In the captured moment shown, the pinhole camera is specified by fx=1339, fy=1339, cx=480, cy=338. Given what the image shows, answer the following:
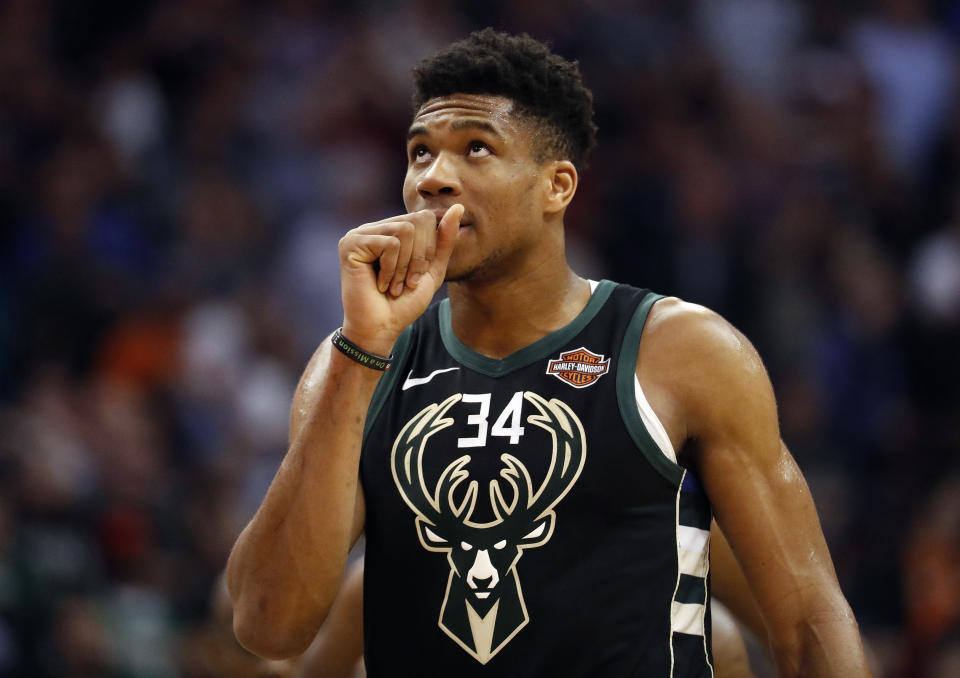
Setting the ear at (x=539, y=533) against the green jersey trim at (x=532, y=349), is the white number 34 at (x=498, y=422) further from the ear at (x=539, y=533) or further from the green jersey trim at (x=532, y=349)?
the ear at (x=539, y=533)

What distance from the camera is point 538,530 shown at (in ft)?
10.5

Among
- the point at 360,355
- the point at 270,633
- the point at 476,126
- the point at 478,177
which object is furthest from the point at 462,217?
the point at 270,633

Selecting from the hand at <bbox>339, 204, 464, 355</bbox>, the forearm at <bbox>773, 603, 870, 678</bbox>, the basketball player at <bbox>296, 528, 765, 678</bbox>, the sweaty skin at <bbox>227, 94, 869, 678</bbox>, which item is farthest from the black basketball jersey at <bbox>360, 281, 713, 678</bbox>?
the basketball player at <bbox>296, 528, 765, 678</bbox>

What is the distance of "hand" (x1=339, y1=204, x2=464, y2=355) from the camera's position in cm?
317

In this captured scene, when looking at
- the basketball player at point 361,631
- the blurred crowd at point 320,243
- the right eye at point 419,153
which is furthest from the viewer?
the blurred crowd at point 320,243

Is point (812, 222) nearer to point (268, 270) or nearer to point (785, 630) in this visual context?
point (268, 270)

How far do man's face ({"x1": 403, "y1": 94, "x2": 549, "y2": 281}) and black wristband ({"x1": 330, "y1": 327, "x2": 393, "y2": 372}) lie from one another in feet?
1.14

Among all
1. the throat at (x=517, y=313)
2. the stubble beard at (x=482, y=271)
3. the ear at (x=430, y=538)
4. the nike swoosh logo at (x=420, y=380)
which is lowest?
the ear at (x=430, y=538)

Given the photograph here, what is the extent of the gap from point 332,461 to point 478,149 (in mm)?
882

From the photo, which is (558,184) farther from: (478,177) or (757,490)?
(757,490)

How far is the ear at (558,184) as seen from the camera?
354cm

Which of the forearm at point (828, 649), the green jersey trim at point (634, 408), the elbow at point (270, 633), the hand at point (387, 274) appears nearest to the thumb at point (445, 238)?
the hand at point (387, 274)

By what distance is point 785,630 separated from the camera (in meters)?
3.21

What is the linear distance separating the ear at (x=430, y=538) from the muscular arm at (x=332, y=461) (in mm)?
179
